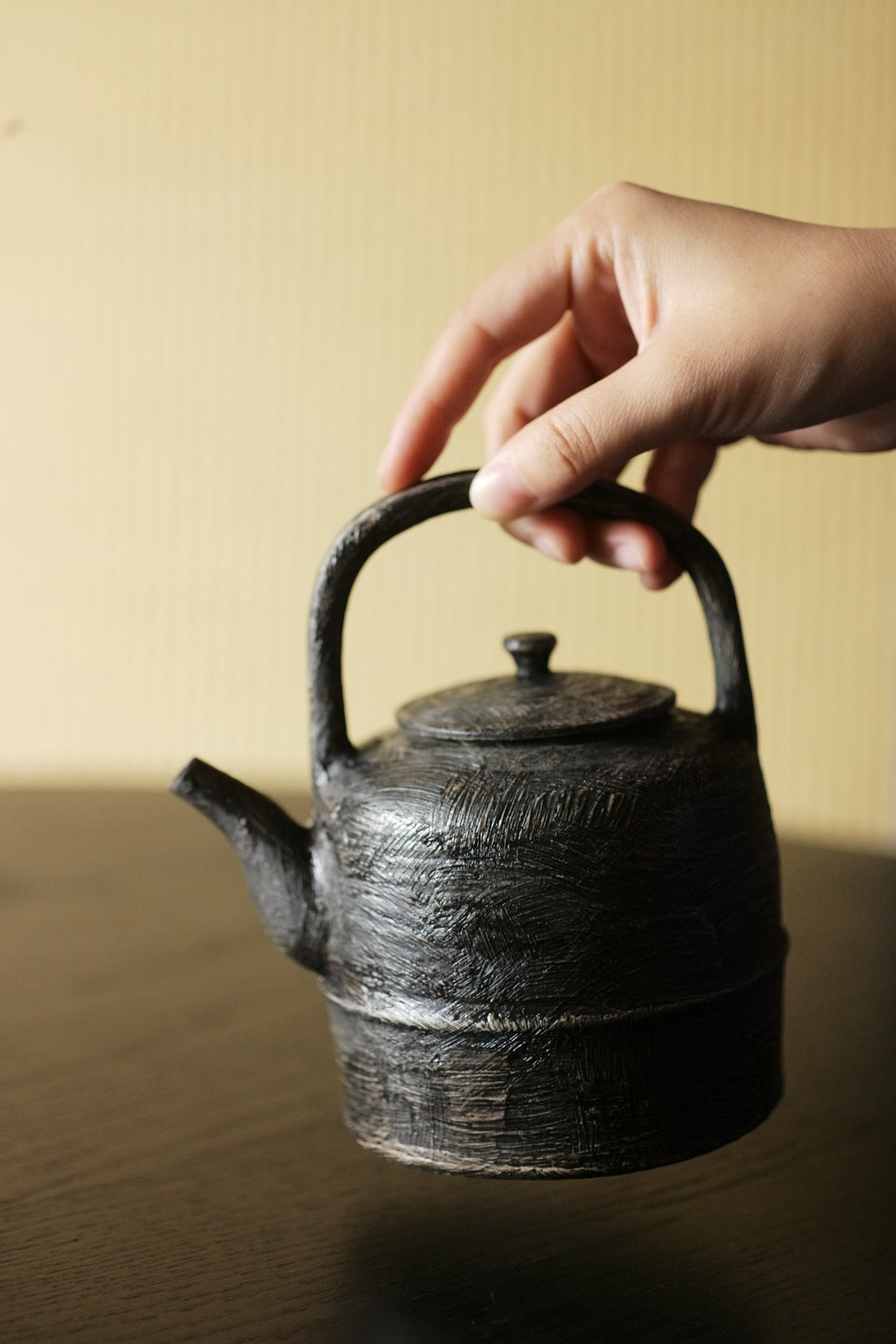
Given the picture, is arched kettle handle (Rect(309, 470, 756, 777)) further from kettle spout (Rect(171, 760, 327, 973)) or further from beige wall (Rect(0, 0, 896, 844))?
beige wall (Rect(0, 0, 896, 844))

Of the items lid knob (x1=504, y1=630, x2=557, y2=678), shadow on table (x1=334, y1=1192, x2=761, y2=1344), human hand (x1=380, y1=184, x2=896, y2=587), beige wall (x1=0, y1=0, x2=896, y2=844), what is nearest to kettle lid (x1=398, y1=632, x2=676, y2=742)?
lid knob (x1=504, y1=630, x2=557, y2=678)

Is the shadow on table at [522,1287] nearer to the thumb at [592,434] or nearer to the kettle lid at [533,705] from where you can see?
the kettle lid at [533,705]

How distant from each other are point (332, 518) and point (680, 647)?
0.70 meters

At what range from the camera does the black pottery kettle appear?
74 cm

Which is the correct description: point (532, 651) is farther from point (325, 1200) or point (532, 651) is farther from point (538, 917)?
point (325, 1200)

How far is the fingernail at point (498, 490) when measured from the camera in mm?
829

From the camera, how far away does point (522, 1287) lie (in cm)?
71

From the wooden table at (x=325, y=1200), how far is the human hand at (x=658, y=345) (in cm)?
42

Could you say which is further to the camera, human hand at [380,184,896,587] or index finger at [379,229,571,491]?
index finger at [379,229,571,491]

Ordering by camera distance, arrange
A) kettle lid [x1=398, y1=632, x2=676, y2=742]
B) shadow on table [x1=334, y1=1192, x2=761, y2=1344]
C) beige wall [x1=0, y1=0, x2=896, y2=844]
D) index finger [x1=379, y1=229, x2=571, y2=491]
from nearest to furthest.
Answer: shadow on table [x1=334, y1=1192, x2=761, y2=1344]
kettle lid [x1=398, y1=632, x2=676, y2=742]
index finger [x1=379, y1=229, x2=571, y2=491]
beige wall [x1=0, y1=0, x2=896, y2=844]

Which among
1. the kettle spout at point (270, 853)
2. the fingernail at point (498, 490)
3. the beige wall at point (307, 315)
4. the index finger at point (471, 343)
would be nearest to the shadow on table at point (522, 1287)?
the kettle spout at point (270, 853)

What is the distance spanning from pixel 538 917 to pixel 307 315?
1.91 m

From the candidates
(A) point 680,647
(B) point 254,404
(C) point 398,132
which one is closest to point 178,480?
(B) point 254,404

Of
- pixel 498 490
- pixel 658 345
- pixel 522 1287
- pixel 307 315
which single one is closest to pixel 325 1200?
pixel 522 1287
